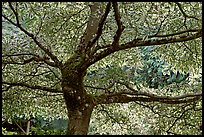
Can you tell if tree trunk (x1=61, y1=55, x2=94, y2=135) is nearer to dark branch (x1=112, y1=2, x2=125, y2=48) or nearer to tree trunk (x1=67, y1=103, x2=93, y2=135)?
tree trunk (x1=67, y1=103, x2=93, y2=135)

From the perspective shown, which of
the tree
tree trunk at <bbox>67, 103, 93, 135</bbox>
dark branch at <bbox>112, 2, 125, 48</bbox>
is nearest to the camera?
dark branch at <bbox>112, 2, 125, 48</bbox>

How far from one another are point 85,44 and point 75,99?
61 cm

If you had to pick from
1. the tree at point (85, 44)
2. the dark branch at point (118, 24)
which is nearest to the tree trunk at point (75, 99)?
the tree at point (85, 44)

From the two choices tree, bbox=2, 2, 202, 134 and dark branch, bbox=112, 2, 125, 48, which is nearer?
dark branch, bbox=112, 2, 125, 48

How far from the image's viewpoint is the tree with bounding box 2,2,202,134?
3436 millimetres

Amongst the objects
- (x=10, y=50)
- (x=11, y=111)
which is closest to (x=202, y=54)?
(x=10, y=50)

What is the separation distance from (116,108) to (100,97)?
113cm

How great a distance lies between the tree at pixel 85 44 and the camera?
3436 mm

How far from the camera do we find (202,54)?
4.22 m

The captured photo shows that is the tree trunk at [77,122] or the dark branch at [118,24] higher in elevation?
the dark branch at [118,24]

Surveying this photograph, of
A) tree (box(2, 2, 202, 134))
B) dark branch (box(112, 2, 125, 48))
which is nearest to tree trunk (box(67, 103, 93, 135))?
tree (box(2, 2, 202, 134))

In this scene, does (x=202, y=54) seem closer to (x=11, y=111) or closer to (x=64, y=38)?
(x=64, y=38)

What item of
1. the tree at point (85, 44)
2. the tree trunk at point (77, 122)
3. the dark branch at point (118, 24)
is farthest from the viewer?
the tree trunk at point (77, 122)

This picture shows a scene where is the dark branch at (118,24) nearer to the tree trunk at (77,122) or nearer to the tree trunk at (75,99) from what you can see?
the tree trunk at (75,99)
